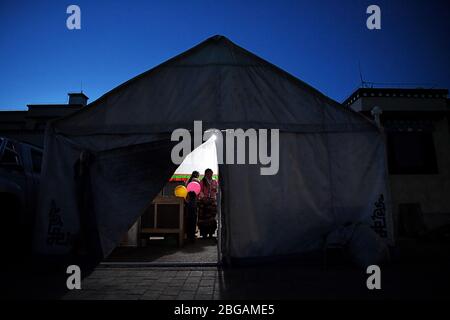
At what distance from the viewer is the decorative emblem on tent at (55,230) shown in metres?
4.57

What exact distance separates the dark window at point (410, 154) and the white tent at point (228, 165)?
598 centimetres

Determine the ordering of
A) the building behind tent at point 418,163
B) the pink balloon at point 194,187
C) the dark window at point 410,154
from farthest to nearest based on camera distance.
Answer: the dark window at point 410,154 → the building behind tent at point 418,163 → the pink balloon at point 194,187

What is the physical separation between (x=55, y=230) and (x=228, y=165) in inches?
132

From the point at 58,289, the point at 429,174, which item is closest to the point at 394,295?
the point at 58,289

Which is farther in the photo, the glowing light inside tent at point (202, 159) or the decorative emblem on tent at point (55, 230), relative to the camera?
the glowing light inside tent at point (202, 159)

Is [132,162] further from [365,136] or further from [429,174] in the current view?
[429,174]

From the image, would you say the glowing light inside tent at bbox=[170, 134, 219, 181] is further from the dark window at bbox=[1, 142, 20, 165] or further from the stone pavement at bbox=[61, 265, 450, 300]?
the stone pavement at bbox=[61, 265, 450, 300]

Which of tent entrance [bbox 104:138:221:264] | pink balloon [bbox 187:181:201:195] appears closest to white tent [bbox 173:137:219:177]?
pink balloon [bbox 187:181:201:195]

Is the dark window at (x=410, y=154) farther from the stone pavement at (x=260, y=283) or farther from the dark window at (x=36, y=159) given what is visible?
the dark window at (x=36, y=159)

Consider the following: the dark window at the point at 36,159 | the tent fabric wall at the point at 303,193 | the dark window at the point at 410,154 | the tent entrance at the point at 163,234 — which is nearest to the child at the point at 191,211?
the tent entrance at the point at 163,234

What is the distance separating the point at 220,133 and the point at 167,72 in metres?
1.73
